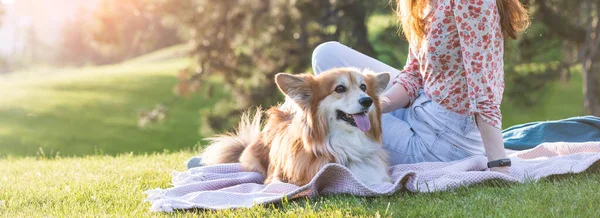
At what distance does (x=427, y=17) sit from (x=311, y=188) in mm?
1084

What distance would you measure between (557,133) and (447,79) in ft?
4.12

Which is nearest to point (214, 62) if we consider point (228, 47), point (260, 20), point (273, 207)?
point (228, 47)

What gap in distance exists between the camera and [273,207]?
10.1ft

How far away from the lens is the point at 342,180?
3305 millimetres

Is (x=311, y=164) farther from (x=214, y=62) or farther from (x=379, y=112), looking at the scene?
(x=214, y=62)

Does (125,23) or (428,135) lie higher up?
(125,23)

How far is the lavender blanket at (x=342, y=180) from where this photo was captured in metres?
3.22

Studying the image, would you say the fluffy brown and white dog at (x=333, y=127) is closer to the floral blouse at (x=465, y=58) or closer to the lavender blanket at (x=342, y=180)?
the lavender blanket at (x=342, y=180)

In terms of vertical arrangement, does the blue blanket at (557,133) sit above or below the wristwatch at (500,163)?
below

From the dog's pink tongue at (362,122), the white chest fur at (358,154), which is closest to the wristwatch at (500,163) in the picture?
the white chest fur at (358,154)

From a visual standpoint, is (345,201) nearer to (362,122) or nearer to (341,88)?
(362,122)

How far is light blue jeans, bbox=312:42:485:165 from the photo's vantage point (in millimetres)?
→ 3738

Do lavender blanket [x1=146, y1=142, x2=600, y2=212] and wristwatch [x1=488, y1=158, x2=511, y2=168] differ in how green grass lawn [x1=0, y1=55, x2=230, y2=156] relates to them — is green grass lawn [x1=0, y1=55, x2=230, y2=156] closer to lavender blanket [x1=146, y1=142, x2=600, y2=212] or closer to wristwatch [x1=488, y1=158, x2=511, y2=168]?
lavender blanket [x1=146, y1=142, x2=600, y2=212]

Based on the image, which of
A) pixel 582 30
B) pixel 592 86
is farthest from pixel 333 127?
pixel 582 30
